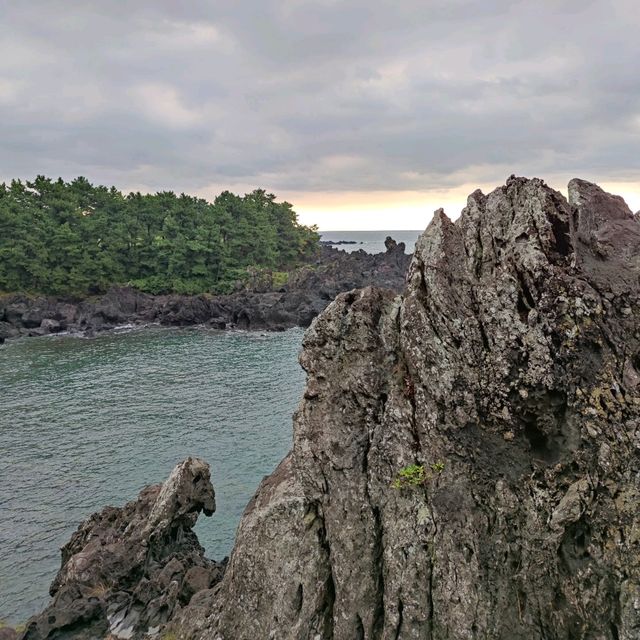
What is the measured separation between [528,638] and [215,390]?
41.5 m

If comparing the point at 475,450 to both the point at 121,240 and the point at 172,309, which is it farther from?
the point at 121,240

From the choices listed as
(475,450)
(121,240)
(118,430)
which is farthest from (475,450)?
(121,240)

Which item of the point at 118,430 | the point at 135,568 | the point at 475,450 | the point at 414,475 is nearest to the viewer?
the point at 475,450

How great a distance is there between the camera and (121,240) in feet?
332

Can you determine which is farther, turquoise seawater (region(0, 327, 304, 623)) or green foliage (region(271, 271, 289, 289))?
green foliage (region(271, 271, 289, 289))

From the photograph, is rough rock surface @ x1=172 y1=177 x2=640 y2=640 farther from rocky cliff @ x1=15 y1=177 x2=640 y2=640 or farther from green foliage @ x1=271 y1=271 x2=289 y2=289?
green foliage @ x1=271 y1=271 x2=289 y2=289

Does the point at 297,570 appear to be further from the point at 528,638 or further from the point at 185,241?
the point at 185,241

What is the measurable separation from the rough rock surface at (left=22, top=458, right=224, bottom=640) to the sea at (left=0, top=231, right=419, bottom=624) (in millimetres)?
3602

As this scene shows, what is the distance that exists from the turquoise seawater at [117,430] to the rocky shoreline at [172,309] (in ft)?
33.0

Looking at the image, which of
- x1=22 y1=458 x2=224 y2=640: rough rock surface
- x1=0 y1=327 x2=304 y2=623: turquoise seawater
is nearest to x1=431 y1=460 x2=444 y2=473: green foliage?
x1=22 y1=458 x2=224 y2=640: rough rock surface

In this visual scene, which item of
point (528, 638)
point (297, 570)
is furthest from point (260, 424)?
point (528, 638)

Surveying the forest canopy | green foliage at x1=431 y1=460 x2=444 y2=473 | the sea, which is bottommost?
the sea

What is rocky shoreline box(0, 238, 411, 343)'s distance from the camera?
259 feet

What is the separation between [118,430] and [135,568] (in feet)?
A: 70.5
